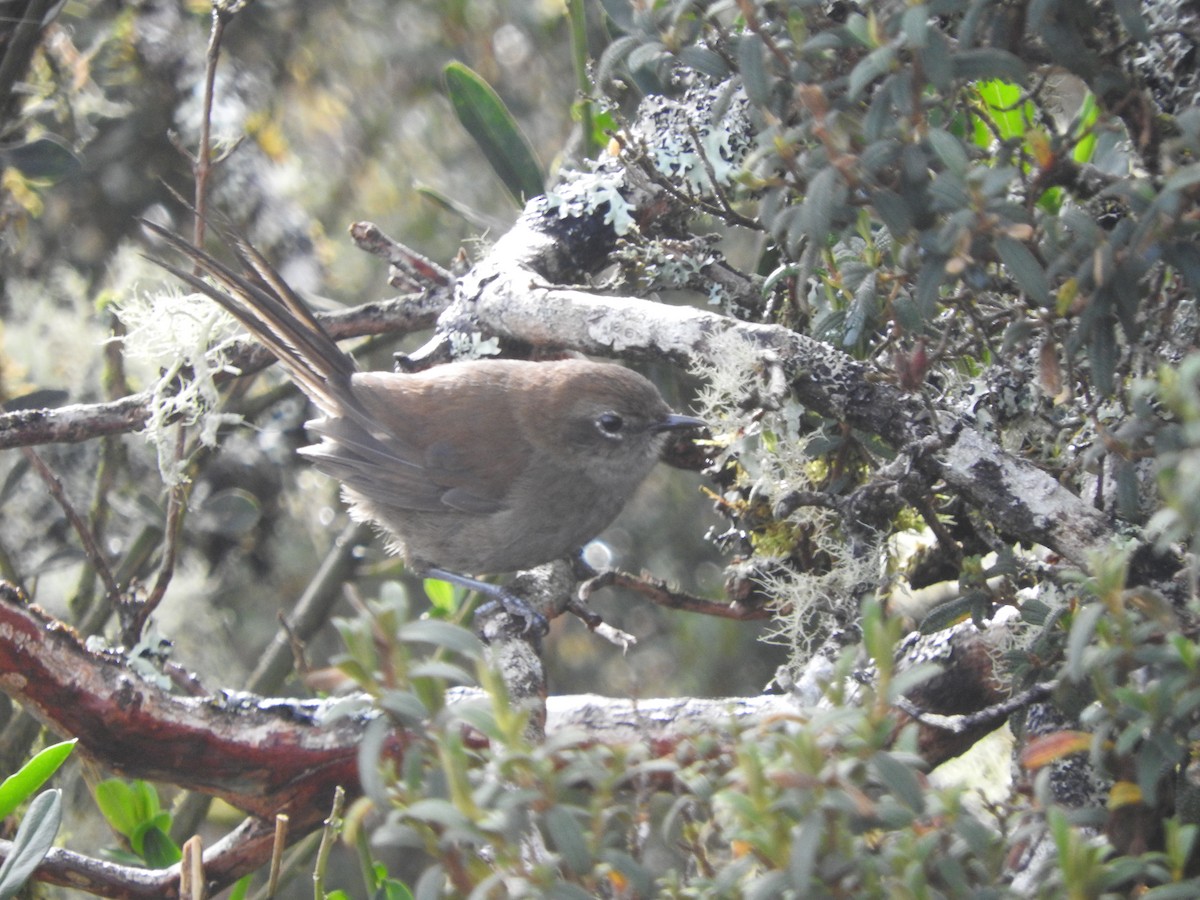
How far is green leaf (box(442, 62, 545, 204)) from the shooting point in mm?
3293

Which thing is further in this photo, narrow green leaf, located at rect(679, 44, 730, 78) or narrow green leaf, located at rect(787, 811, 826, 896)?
narrow green leaf, located at rect(679, 44, 730, 78)

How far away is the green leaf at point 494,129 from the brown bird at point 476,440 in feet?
1.97

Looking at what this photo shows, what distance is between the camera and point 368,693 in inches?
48.3

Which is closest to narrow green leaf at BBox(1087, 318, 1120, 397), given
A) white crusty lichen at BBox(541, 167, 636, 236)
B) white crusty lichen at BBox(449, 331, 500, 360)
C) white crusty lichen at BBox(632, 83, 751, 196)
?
white crusty lichen at BBox(632, 83, 751, 196)

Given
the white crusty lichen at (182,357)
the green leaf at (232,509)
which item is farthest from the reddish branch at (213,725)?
the green leaf at (232,509)

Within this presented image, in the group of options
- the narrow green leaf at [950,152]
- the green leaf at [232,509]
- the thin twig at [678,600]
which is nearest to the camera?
the narrow green leaf at [950,152]

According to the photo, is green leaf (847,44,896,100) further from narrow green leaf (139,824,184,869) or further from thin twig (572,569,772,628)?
narrow green leaf (139,824,184,869)

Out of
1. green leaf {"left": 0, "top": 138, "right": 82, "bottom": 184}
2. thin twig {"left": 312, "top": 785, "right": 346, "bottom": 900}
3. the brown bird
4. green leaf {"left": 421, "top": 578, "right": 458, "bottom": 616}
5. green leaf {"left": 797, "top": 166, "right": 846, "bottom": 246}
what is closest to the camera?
green leaf {"left": 797, "top": 166, "right": 846, "bottom": 246}

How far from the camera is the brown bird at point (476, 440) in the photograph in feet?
10.3

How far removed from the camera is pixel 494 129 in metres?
3.35

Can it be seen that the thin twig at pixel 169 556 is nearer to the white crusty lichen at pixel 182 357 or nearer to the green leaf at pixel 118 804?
the white crusty lichen at pixel 182 357

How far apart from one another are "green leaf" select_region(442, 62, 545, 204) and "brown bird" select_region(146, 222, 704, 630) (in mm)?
601

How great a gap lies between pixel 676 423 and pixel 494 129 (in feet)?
3.42

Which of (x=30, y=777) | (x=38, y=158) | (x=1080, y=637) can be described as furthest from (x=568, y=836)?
(x=38, y=158)
